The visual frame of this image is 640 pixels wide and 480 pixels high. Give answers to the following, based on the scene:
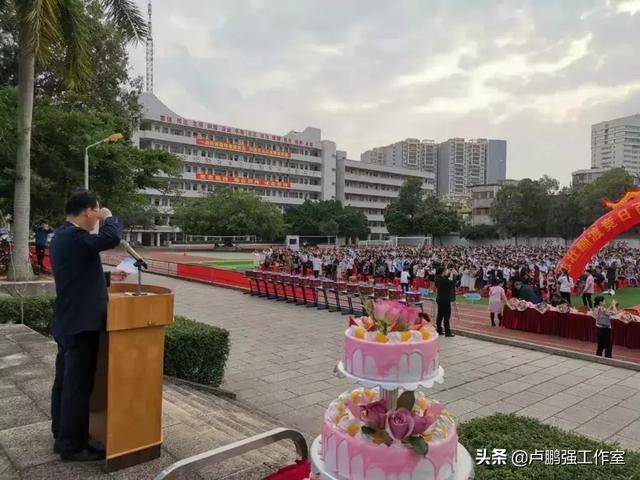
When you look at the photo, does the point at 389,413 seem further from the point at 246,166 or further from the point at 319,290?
the point at 246,166

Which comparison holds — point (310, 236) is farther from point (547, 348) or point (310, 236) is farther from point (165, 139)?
point (547, 348)

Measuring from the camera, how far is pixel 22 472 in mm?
2965

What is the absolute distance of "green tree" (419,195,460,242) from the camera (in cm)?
6569

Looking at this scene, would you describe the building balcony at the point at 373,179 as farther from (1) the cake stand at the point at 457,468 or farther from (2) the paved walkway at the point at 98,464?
(1) the cake stand at the point at 457,468

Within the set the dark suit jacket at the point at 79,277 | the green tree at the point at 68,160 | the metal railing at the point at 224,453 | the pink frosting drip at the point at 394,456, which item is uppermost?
the green tree at the point at 68,160

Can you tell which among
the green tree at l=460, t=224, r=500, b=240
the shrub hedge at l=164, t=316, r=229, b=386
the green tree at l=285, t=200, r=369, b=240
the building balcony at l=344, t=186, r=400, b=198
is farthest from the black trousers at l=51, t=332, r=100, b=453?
the building balcony at l=344, t=186, r=400, b=198

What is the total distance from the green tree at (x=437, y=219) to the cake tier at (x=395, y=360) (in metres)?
65.1

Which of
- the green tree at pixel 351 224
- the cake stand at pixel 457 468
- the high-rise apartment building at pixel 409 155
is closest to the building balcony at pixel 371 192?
the green tree at pixel 351 224

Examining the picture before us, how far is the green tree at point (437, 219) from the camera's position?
65.7m

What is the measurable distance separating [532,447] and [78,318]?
3.30 metres

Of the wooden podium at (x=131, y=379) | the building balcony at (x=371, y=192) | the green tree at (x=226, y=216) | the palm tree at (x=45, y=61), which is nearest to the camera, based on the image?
the wooden podium at (x=131, y=379)

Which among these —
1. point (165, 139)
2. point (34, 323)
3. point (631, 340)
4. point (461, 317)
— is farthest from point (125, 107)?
point (165, 139)

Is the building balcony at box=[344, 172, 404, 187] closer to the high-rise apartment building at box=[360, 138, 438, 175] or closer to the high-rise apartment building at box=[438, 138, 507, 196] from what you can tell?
the high-rise apartment building at box=[360, 138, 438, 175]

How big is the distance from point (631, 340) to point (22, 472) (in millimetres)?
11431
